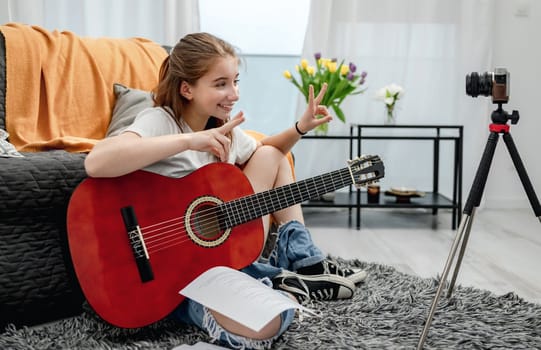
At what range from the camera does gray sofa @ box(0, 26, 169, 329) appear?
1415mm

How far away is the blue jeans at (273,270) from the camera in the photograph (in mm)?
1328

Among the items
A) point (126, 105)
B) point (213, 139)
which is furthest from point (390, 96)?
point (213, 139)

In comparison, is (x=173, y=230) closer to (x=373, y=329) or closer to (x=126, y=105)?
(x=373, y=329)

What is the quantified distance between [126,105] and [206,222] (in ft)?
2.71

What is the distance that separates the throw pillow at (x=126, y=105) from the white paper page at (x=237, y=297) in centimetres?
88

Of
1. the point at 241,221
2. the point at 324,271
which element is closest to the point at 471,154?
the point at 324,271

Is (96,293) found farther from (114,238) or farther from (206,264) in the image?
→ (206,264)

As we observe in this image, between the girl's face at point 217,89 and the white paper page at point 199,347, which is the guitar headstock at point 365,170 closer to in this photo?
the girl's face at point 217,89

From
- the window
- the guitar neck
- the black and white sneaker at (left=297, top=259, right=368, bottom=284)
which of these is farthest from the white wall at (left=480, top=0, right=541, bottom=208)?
the guitar neck

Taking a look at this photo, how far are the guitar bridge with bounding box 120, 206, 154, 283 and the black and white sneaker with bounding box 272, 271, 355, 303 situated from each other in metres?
0.41

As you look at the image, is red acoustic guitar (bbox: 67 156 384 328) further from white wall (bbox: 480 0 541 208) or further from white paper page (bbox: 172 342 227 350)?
white wall (bbox: 480 0 541 208)

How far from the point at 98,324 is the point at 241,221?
0.42 m

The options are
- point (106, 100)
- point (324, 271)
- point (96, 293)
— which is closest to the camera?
point (96, 293)

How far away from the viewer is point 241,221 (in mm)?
1502
